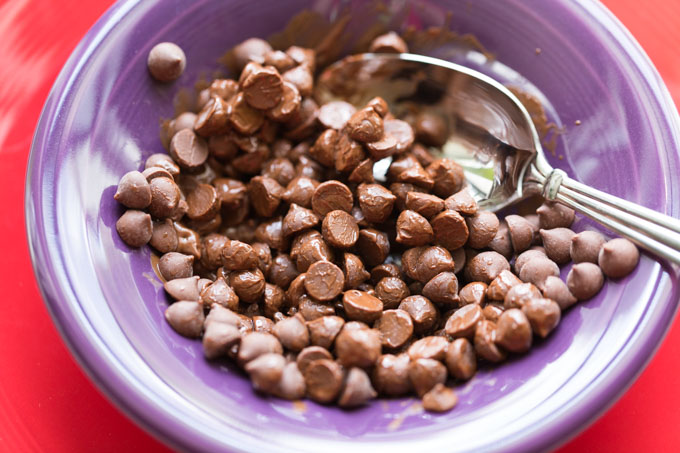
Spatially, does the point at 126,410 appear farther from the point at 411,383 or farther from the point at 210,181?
the point at 210,181

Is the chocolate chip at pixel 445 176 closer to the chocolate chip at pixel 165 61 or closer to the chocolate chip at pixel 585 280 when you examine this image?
the chocolate chip at pixel 585 280

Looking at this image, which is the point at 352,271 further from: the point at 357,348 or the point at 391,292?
the point at 357,348

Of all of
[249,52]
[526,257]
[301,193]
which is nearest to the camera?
[526,257]

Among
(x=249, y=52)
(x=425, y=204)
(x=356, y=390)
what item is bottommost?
(x=356, y=390)

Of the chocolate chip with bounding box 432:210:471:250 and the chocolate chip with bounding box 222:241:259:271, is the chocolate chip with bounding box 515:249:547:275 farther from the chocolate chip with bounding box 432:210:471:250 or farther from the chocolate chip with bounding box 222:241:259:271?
the chocolate chip with bounding box 222:241:259:271

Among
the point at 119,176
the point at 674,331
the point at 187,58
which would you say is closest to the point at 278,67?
the point at 187,58

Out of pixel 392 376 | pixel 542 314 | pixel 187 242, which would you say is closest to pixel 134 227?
pixel 187 242

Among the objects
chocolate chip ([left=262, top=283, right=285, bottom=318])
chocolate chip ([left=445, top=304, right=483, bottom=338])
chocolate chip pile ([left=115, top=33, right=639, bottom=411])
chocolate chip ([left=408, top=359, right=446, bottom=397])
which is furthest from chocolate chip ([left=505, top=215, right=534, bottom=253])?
chocolate chip ([left=262, top=283, right=285, bottom=318])
